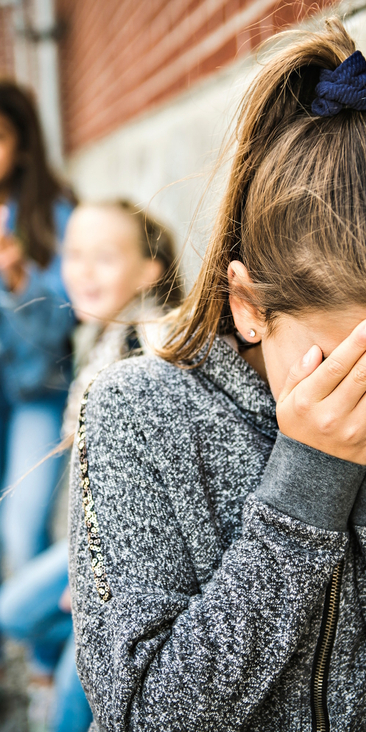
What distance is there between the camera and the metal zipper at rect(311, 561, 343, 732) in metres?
1.05

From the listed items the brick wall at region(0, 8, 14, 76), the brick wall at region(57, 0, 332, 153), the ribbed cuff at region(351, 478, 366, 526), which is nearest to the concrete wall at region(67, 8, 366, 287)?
the brick wall at region(57, 0, 332, 153)

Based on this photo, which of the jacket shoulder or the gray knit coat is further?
the jacket shoulder

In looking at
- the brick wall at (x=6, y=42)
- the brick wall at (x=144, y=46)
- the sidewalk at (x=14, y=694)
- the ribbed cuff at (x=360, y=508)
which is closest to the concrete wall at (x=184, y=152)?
the brick wall at (x=144, y=46)

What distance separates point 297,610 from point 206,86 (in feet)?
7.14

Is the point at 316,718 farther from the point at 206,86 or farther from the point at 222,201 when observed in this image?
the point at 206,86

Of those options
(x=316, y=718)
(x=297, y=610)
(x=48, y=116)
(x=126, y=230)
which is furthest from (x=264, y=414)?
(x=48, y=116)

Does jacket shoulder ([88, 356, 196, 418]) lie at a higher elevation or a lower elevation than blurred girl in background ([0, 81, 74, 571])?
higher

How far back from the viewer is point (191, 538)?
112 centimetres

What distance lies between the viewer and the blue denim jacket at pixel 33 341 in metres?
2.73

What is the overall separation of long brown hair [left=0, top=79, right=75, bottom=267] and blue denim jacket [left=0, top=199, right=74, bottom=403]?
526mm

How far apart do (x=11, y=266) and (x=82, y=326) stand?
46 centimetres

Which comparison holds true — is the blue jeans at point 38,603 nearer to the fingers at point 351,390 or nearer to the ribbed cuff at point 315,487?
the ribbed cuff at point 315,487

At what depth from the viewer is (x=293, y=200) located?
983mm

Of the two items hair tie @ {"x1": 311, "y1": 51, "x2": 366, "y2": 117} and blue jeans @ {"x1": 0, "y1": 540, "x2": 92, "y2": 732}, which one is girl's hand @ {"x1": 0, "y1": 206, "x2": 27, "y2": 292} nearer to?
blue jeans @ {"x1": 0, "y1": 540, "x2": 92, "y2": 732}
